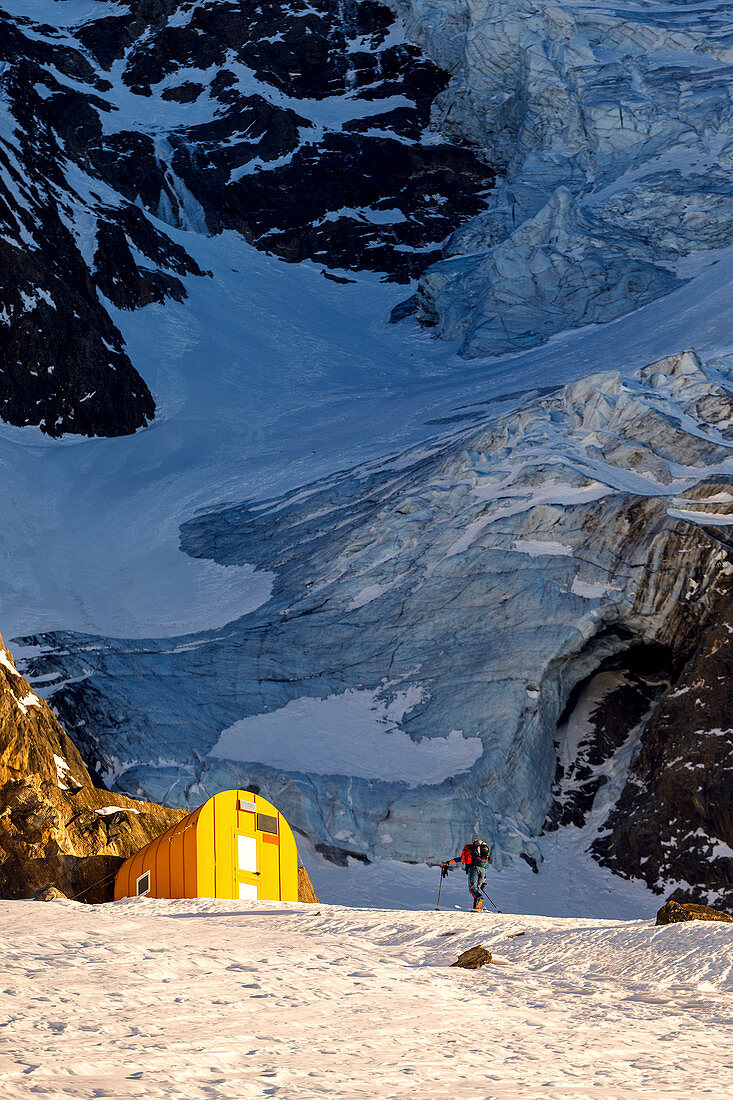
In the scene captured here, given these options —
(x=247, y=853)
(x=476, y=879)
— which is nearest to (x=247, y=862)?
(x=247, y=853)

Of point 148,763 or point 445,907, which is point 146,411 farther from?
point 445,907

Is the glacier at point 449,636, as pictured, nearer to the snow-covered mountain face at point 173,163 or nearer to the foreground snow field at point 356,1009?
the foreground snow field at point 356,1009

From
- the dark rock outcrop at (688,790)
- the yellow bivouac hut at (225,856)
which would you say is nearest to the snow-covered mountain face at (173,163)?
the dark rock outcrop at (688,790)

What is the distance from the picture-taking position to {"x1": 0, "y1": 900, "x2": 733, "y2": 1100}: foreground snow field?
205 inches

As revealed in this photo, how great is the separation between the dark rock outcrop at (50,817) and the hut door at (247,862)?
238 centimetres

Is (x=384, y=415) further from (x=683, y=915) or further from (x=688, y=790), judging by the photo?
(x=683, y=915)

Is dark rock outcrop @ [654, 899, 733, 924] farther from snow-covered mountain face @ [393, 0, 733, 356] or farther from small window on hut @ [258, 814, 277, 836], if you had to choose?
snow-covered mountain face @ [393, 0, 733, 356]

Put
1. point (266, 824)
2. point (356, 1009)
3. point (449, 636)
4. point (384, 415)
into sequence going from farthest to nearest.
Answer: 1. point (384, 415)
2. point (449, 636)
3. point (266, 824)
4. point (356, 1009)

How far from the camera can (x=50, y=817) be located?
49.4ft

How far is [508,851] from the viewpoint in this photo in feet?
67.6

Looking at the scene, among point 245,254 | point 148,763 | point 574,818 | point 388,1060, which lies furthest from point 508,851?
point 245,254

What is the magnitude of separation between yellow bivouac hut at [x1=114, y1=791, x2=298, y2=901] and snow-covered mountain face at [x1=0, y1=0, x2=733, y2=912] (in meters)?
7.07

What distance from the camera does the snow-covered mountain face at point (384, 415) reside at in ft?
73.1

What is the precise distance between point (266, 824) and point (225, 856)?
750 mm
